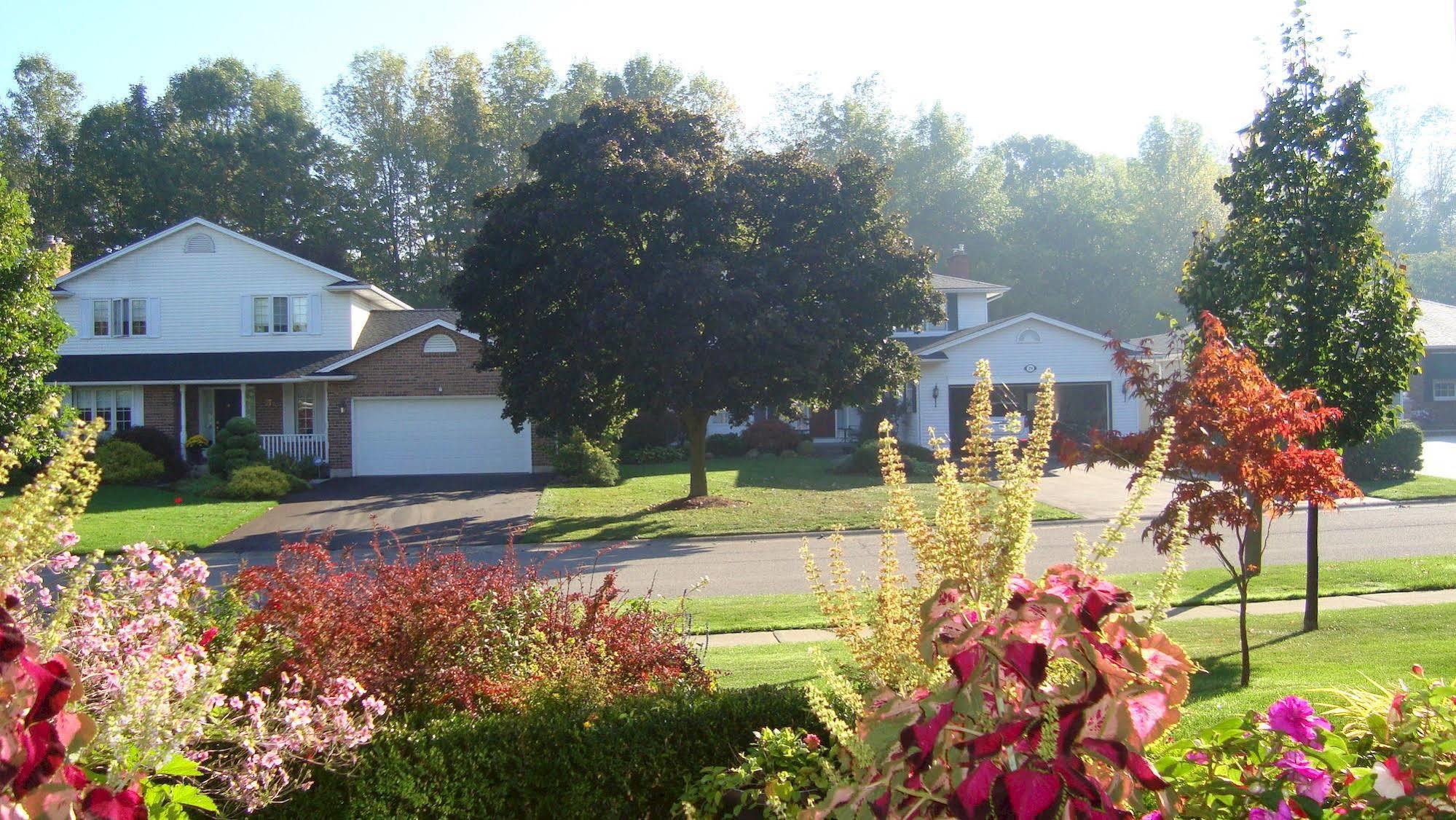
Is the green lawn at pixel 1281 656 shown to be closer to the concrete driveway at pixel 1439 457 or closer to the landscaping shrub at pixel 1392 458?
the landscaping shrub at pixel 1392 458

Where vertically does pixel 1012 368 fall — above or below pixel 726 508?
above

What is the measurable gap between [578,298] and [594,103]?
4.26 m

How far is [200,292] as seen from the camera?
31.7m

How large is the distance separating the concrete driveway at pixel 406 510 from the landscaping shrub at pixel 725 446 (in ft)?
21.8

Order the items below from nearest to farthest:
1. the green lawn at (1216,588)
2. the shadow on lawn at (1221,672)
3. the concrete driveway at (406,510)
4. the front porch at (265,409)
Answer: the shadow on lawn at (1221,672) < the green lawn at (1216,588) < the concrete driveway at (406,510) < the front porch at (265,409)

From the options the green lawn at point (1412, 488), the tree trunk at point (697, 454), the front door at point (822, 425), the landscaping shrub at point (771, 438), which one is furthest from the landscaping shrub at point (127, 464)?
the green lawn at point (1412, 488)

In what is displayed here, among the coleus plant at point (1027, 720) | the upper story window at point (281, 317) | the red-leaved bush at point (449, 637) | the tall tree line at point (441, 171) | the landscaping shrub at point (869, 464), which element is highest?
the tall tree line at point (441, 171)

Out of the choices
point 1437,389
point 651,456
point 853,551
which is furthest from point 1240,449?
point 1437,389

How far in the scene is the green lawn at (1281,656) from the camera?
7.32 meters

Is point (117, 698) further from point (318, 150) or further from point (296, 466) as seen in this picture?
point (318, 150)

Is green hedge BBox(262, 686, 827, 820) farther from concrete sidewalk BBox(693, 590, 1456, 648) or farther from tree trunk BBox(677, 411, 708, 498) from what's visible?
tree trunk BBox(677, 411, 708, 498)

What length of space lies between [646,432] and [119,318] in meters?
16.1

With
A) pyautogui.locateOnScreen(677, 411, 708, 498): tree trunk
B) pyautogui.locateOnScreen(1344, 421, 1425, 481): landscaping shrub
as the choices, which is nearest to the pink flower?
pyautogui.locateOnScreen(677, 411, 708, 498): tree trunk

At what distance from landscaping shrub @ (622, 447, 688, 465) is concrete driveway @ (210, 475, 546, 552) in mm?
4214
